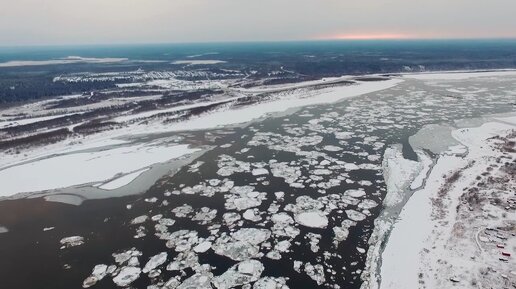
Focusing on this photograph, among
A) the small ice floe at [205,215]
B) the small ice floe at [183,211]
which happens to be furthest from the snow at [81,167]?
the small ice floe at [205,215]

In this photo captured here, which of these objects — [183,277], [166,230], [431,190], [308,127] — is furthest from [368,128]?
[183,277]

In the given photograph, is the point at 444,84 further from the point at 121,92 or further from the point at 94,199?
the point at 94,199

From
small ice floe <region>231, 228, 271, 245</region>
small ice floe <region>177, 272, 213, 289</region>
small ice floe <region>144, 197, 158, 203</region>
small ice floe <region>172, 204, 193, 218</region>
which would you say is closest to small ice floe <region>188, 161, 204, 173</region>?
small ice floe <region>144, 197, 158, 203</region>

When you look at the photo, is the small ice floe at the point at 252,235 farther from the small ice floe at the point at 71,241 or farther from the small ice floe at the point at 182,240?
the small ice floe at the point at 71,241

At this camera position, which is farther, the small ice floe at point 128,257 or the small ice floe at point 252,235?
the small ice floe at point 252,235

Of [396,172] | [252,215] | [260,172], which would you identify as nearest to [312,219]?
[252,215]

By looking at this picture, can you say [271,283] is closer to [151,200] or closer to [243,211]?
[243,211]

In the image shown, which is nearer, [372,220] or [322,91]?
[372,220]

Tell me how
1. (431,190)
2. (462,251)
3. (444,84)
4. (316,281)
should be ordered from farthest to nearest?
(444,84) → (431,190) → (462,251) → (316,281)
